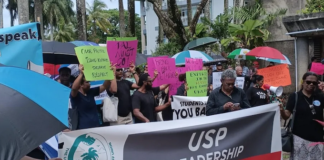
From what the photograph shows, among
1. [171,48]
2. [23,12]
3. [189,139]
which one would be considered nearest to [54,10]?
[171,48]

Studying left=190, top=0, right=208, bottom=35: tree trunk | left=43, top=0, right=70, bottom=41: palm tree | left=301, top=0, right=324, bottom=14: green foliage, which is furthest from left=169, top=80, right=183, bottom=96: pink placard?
left=43, top=0, right=70, bottom=41: palm tree

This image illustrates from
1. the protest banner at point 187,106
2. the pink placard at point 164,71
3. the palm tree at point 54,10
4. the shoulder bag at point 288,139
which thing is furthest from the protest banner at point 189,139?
the palm tree at point 54,10

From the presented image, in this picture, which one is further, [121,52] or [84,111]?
[121,52]

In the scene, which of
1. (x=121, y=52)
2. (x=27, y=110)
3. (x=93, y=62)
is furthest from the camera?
(x=121, y=52)

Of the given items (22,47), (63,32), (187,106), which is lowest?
(187,106)

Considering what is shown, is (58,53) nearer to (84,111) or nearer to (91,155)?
(84,111)

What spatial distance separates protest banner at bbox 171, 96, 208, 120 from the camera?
25.2 feet

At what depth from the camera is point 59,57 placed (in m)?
9.12

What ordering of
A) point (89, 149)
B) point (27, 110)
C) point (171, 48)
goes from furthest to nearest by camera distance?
point (171, 48), point (89, 149), point (27, 110)

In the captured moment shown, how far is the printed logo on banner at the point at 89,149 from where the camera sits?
430 centimetres

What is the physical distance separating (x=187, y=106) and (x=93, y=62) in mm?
2404

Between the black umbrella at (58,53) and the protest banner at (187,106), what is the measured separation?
8.27 feet

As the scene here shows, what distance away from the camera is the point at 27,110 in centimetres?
318

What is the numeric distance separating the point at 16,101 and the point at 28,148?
358 millimetres
